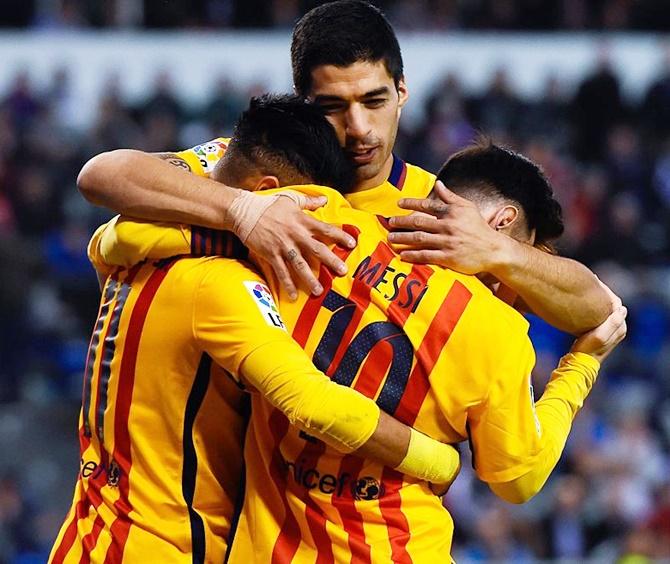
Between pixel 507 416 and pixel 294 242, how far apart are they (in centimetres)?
65

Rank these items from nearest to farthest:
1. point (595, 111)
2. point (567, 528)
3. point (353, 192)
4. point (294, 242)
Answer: point (294, 242) < point (353, 192) < point (567, 528) < point (595, 111)

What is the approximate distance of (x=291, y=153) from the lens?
11.1 ft

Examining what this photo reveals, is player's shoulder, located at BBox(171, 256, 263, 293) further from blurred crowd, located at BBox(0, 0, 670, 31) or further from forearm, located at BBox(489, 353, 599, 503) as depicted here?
blurred crowd, located at BBox(0, 0, 670, 31)

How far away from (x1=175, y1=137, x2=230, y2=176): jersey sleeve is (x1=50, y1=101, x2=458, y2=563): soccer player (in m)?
0.43

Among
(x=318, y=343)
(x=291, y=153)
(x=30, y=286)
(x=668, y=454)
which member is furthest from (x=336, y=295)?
(x=30, y=286)

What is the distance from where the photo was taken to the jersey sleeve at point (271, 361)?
→ 122 inches

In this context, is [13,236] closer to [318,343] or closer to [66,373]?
[66,373]

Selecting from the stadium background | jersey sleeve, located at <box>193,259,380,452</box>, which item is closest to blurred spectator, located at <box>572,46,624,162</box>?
the stadium background

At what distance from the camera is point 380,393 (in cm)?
328

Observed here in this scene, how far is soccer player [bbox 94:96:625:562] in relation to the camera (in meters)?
3.24

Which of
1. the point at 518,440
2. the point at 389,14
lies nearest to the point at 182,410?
the point at 518,440

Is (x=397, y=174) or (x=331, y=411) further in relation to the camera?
(x=397, y=174)

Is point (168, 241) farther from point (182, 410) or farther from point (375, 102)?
point (375, 102)

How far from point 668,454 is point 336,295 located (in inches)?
271
